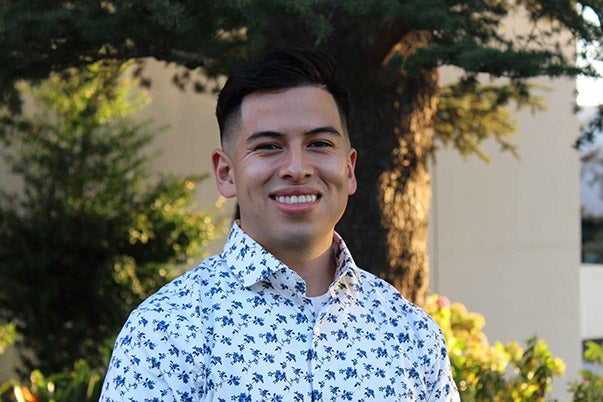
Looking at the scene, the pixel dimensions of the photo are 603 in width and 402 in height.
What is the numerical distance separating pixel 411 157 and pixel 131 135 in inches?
113

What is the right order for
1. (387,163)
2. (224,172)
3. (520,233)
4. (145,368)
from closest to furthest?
(145,368) → (224,172) → (387,163) → (520,233)

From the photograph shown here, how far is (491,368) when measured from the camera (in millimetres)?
5586

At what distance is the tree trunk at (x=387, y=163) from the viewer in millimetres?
5633

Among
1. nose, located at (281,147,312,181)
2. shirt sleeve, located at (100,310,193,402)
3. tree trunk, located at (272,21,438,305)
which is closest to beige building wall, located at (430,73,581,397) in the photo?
tree trunk, located at (272,21,438,305)

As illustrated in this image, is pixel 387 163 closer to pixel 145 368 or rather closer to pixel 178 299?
pixel 178 299

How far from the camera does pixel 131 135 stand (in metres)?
7.88

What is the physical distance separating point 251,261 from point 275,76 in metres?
0.43

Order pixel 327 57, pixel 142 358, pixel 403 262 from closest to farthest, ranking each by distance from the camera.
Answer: pixel 142 358 < pixel 327 57 < pixel 403 262

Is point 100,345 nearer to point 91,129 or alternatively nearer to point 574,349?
point 91,129

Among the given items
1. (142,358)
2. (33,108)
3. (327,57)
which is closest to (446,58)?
(327,57)

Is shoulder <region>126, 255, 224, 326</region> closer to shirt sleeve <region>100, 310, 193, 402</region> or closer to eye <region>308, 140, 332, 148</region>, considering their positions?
shirt sleeve <region>100, 310, 193, 402</region>

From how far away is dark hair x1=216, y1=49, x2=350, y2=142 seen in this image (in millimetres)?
2281

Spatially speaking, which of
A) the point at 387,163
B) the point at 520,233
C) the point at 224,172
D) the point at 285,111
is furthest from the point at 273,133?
the point at 520,233

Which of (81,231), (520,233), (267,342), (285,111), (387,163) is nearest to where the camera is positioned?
(267,342)
